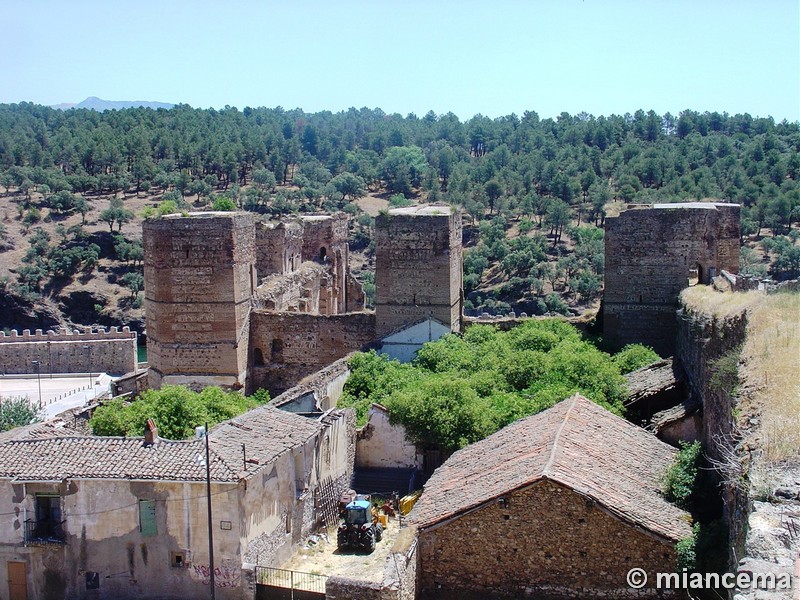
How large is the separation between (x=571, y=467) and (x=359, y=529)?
3730mm

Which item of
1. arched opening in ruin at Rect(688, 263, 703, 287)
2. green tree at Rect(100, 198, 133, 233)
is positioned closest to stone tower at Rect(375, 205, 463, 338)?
arched opening in ruin at Rect(688, 263, 703, 287)

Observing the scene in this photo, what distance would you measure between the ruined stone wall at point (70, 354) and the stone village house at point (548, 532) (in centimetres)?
2743

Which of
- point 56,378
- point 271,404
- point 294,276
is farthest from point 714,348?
point 56,378

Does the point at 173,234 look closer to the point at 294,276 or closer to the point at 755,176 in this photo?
the point at 294,276

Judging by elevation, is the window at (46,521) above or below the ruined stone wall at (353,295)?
below

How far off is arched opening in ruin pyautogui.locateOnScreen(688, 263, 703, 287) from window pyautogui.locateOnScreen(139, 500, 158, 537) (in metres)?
12.7

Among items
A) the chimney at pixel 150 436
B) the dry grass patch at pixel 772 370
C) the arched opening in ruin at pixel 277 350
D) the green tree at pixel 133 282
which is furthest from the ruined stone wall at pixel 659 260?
the green tree at pixel 133 282

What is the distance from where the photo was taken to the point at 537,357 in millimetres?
18281

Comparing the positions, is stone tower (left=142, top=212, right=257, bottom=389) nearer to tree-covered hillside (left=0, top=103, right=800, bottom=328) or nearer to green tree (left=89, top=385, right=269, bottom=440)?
green tree (left=89, top=385, right=269, bottom=440)

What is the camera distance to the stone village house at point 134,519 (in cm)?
1212

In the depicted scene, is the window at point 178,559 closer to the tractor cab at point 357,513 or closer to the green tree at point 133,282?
the tractor cab at point 357,513

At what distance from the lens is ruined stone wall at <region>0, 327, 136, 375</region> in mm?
36531

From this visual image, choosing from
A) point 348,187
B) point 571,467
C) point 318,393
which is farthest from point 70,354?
point 348,187

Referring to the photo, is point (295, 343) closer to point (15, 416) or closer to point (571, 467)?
point (15, 416)
